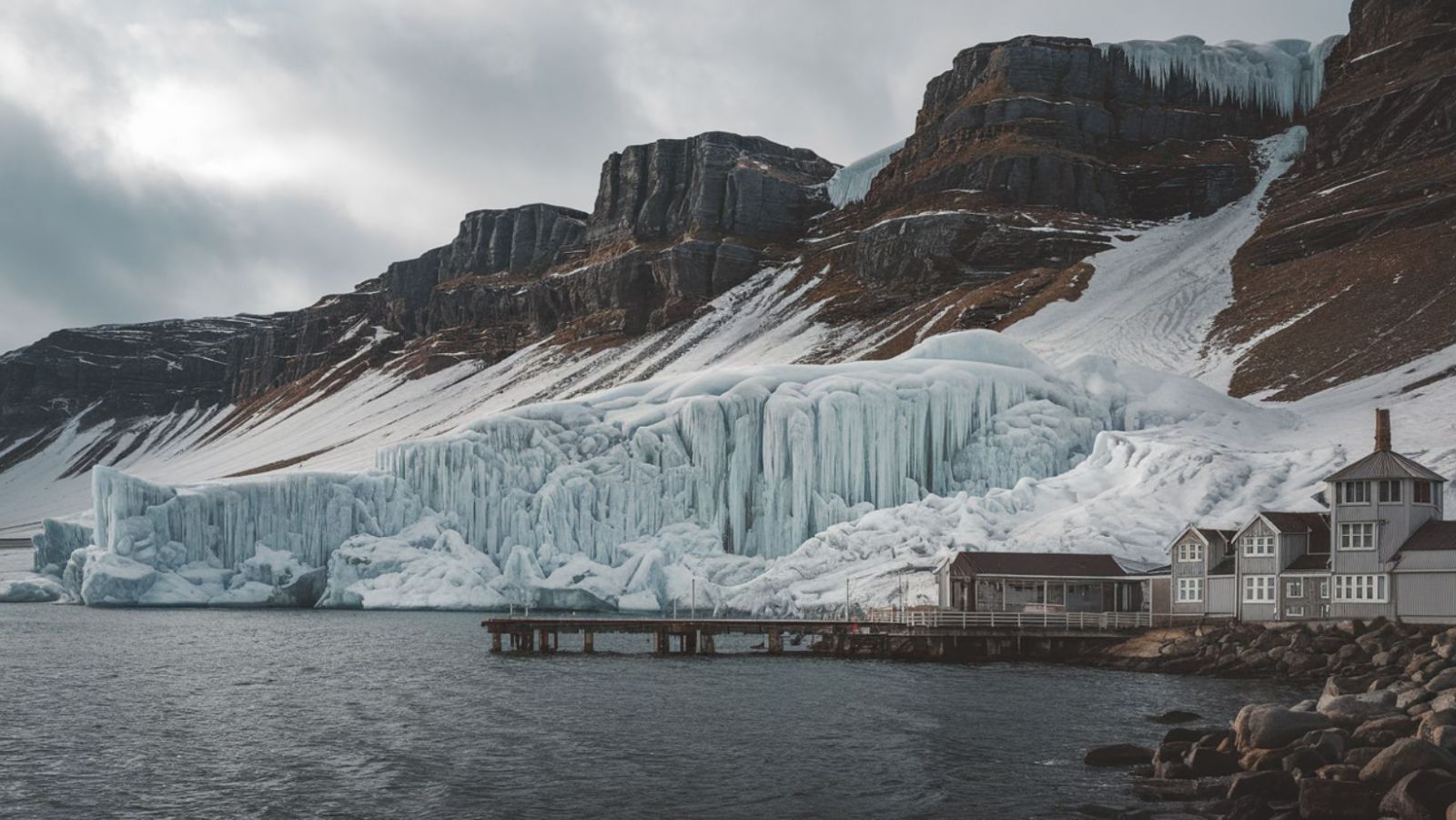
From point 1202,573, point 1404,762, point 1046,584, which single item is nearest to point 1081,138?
point 1046,584

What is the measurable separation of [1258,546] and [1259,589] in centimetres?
178

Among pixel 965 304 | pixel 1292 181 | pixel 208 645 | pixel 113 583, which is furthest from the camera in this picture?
pixel 1292 181

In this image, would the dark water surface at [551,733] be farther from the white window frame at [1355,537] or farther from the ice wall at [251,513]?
Result: the ice wall at [251,513]

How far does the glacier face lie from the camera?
90.1 meters

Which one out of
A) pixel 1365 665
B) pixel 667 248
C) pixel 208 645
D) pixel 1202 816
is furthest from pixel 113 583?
pixel 667 248

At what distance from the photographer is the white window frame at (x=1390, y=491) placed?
54.2 meters

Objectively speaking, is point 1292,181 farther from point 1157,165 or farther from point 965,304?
point 965,304

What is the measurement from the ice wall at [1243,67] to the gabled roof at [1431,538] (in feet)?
422

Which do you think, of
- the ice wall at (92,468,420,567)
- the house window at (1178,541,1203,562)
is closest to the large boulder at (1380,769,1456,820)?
the house window at (1178,541,1203,562)

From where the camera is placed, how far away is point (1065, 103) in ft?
560

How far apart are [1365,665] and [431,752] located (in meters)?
32.3

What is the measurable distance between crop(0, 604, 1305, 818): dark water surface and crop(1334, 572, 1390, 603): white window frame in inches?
276

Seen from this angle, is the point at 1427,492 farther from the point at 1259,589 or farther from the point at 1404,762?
the point at 1404,762

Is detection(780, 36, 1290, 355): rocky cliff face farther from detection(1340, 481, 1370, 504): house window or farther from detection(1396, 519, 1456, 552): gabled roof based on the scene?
detection(1396, 519, 1456, 552): gabled roof
